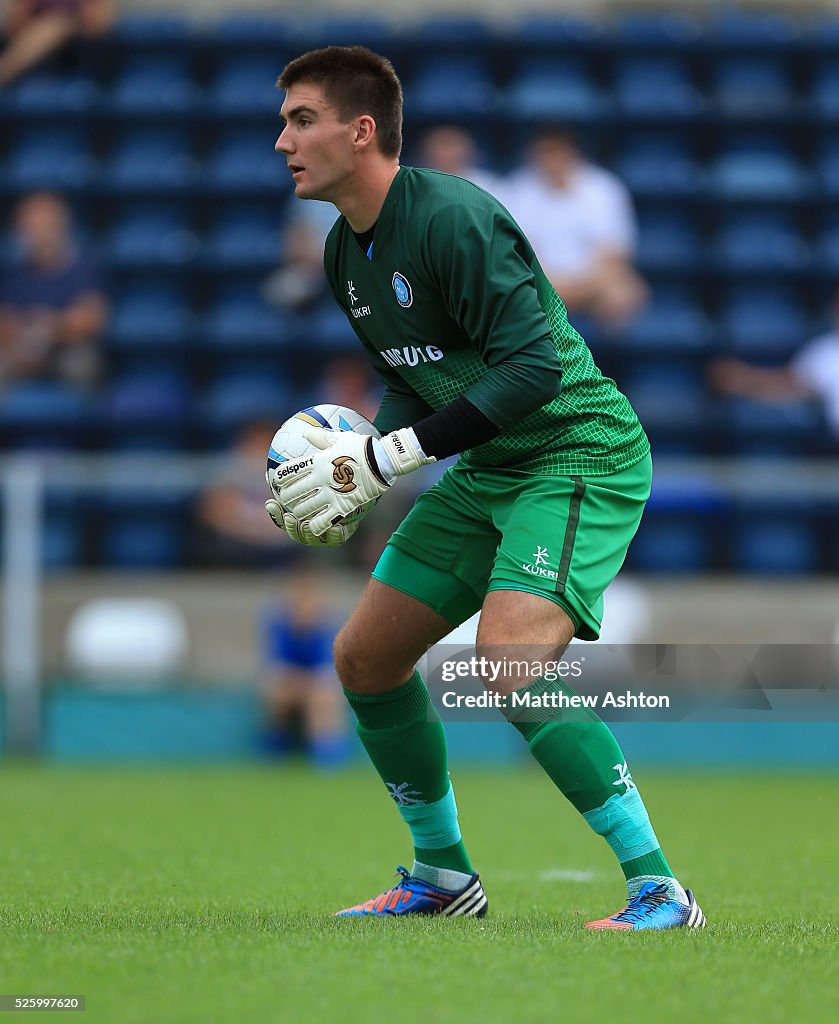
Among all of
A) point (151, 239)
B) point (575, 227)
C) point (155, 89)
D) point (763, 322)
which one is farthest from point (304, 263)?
point (763, 322)

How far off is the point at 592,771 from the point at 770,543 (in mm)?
7177

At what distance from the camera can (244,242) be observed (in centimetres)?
1247

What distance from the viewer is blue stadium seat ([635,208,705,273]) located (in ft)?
40.2

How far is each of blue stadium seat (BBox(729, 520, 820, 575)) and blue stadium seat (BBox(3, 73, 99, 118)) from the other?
6560 millimetres

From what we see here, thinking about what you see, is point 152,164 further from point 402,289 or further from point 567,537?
point 567,537

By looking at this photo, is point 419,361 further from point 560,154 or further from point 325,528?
point 560,154

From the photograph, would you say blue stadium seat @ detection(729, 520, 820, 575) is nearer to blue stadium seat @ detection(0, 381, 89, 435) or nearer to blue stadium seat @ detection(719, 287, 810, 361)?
blue stadium seat @ detection(719, 287, 810, 361)

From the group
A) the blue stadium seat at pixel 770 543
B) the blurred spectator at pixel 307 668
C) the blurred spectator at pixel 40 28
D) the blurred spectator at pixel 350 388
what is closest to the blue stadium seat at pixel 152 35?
the blurred spectator at pixel 40 28

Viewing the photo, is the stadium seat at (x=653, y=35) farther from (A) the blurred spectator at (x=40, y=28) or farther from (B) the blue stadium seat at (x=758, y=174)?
(A) the blurred spectator at (x=40, y=28)

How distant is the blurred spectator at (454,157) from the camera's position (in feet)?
36.5

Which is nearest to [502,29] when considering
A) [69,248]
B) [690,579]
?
[69,248]

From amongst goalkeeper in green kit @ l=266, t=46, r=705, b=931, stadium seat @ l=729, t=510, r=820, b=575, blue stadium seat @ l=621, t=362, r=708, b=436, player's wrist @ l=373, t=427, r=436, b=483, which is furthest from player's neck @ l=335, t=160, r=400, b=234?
blue stadium seat @ l=621, t=362, r=708, b=436

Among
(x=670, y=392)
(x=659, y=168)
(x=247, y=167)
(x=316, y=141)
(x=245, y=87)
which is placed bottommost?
(x=670, y=392)

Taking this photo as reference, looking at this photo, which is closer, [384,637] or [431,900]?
[384,637]
